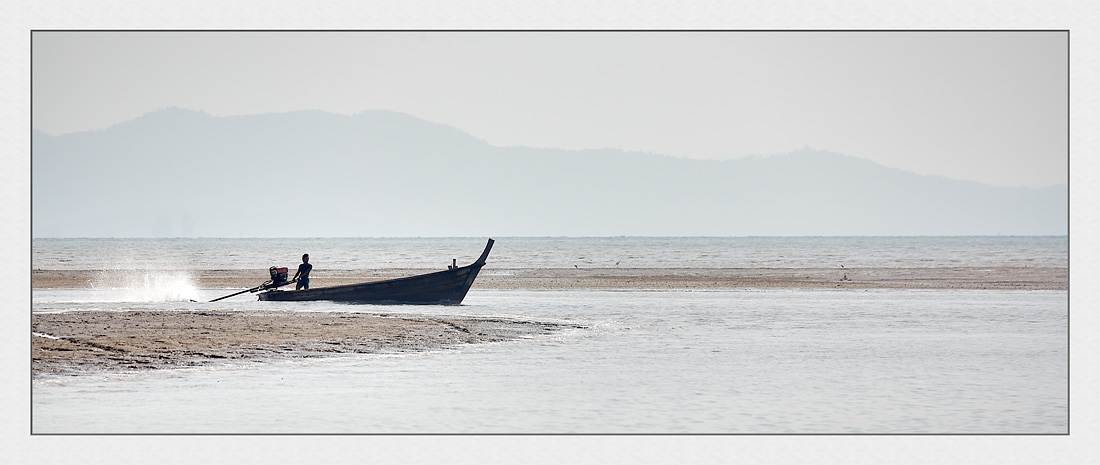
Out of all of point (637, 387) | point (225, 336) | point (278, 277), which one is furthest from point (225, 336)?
point (278, 277)

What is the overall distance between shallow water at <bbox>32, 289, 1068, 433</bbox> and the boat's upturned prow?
659 cm

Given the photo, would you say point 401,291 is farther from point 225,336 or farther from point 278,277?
point 225,336

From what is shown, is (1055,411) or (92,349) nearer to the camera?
(1055,411)

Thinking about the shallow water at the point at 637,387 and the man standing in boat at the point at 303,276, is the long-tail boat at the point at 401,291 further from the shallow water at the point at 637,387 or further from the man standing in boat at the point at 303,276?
the shallow water at the point at 637,387

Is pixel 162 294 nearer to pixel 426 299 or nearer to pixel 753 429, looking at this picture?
pixel 426 299

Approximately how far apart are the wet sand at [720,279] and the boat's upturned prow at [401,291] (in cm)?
979

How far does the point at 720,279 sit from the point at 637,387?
1144 inches

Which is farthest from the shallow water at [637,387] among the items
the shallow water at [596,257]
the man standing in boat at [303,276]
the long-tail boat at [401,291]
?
the shallow water at [596,257]

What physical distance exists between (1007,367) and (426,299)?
15090 millimetres

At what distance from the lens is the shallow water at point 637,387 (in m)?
11.2

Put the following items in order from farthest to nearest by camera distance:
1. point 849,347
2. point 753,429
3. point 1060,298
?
point 1060,298 → point 849,347 → point 753,429

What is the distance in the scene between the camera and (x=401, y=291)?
26.8 m
